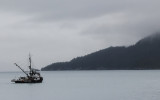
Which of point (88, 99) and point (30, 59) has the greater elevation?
point (30, 59)

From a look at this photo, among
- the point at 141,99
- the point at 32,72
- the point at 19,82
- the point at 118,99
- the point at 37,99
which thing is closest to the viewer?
the point at 141,99

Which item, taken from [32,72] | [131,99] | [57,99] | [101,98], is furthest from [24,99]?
[32,72]

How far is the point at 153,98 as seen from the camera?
9756 centimetres

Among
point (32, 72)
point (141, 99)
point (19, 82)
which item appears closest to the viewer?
point (141, 99)

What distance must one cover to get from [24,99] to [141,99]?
33.6 metres

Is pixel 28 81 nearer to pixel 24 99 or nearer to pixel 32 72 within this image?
pixel 32 72

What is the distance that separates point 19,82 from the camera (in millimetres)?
188125

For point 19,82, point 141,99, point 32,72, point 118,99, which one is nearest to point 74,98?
point 118,99

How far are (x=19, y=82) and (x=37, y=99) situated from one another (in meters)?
79.3

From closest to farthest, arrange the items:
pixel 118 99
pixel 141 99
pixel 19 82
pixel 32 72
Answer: pixel 141 99 → pixel 118 99 → pixel 32 72 → pixel 19 82

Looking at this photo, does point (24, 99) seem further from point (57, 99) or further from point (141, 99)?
point (141, 99)

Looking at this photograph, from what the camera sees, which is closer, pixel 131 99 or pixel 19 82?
pixel 131 99

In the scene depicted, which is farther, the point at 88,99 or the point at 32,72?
the point at 32,72

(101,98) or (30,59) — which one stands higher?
(30,59)
